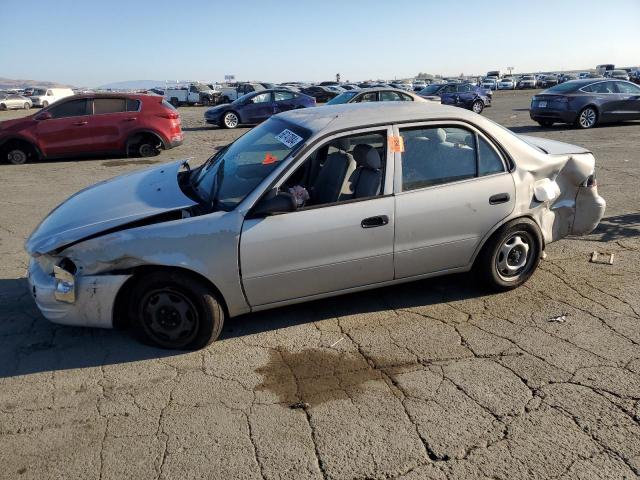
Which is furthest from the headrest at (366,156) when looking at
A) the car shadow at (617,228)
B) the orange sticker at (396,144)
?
the car shadow at (617,228)

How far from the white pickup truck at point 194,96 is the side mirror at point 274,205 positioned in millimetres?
36637

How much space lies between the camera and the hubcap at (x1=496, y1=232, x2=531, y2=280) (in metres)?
4.38

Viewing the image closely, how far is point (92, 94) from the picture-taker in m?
11.9

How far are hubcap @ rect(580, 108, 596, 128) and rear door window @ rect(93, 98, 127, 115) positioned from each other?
42.4 ft

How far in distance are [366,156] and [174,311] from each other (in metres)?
1.87

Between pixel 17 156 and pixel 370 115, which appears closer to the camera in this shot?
pixel 370 115

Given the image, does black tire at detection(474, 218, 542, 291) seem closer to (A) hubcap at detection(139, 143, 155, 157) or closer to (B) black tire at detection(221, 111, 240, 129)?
(A) hubcap at detection(139, 143, 155, 157)

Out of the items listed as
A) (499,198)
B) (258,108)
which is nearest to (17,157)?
(258,108)

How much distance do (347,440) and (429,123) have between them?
2547 mm

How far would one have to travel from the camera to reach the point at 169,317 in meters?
3.64

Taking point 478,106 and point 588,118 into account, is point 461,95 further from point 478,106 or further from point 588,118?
point 588,118

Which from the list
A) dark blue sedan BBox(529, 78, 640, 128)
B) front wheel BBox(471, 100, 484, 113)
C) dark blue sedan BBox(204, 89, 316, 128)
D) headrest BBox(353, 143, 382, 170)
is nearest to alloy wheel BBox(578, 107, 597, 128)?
dark blue sedan BBox(529, 78, 640, 128)

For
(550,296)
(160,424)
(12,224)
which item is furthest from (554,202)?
(12,224)

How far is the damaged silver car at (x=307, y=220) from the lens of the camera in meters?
3.52
